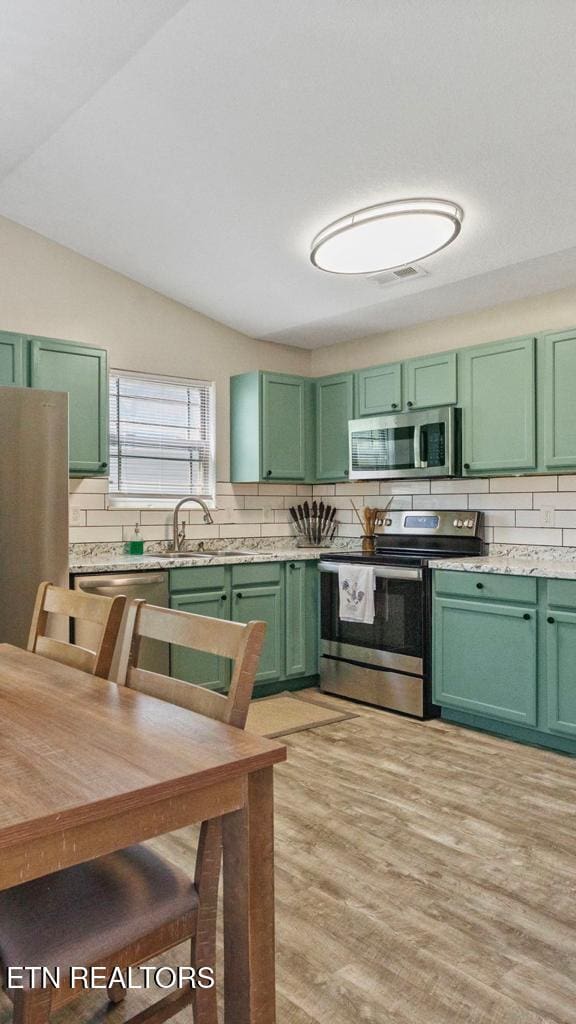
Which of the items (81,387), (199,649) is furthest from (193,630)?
(81,387)

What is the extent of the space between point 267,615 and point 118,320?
203 cm

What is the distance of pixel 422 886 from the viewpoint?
2242 mm

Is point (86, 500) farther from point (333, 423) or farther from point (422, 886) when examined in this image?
point (422, 886)

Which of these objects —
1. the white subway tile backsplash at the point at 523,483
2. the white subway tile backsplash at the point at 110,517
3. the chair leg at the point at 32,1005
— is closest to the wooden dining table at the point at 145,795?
the chair leg at the point at 32,1005

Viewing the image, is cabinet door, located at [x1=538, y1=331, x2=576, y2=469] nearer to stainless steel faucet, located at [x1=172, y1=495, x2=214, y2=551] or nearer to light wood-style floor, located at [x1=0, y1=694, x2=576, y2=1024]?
light wood-style floor, located at [x1=0, y1=694, x2=576, y2=1024]

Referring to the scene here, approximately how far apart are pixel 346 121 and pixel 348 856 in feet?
8.87

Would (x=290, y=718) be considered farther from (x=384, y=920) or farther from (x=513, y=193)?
(x=513, y=193)

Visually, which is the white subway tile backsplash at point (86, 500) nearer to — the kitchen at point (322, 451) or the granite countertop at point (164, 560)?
the kitchen at point (322, 451)

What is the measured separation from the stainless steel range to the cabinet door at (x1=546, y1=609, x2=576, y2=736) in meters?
0.72

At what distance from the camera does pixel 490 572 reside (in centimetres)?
365

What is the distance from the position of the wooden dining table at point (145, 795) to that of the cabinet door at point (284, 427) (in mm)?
3466

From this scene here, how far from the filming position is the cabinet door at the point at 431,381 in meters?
4.23

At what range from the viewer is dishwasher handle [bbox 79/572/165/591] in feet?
12.0

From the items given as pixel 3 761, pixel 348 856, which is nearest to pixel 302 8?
pixel 3 761
